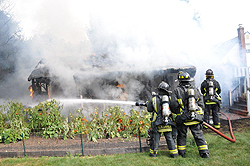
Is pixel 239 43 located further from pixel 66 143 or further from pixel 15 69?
pixel 15 69

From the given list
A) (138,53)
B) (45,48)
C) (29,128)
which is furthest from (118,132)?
(45,48)

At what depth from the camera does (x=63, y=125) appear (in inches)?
238

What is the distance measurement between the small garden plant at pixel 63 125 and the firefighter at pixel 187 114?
133 cm

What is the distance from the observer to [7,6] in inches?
707

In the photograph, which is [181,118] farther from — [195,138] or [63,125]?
[63,125]

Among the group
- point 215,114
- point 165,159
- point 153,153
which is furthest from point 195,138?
point 215,114

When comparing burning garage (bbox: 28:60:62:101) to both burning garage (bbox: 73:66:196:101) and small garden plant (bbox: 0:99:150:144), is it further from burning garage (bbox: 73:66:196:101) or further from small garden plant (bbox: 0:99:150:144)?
small garden plant (bbox: 0:99:150:144)

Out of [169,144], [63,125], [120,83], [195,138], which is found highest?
[120,83]

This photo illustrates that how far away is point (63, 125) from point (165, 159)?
3.18m

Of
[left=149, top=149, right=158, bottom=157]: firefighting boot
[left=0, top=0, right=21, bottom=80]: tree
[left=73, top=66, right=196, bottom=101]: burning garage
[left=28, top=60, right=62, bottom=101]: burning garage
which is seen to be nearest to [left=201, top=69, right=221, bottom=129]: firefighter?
[left=73, top=66, right=196, bottom=101]: burning garage

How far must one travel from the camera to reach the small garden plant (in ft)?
19.8

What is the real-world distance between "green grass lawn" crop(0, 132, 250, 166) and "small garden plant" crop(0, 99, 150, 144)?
3.34 feet

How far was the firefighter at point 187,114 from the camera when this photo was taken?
179 inches

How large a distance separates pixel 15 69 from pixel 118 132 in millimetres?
17080
